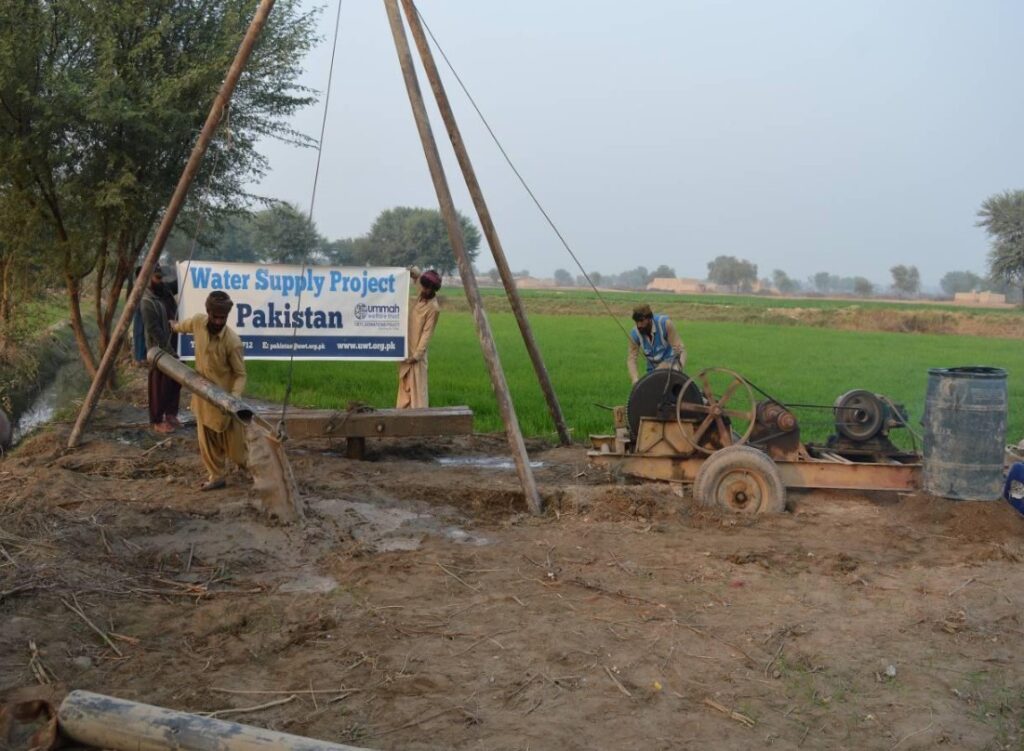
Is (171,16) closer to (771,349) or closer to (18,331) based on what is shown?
(18,331)

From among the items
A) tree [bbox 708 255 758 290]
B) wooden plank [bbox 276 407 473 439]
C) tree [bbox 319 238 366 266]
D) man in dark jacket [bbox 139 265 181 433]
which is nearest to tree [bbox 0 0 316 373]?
man in dark jacket [bbox 139 265 181 433]

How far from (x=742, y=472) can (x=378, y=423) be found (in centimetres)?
372

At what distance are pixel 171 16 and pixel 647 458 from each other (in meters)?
9.34

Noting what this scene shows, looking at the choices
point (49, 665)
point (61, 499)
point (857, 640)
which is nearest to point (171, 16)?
point (61, 499)

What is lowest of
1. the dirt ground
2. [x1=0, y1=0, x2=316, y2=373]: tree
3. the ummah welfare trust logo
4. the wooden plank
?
the dirt ground

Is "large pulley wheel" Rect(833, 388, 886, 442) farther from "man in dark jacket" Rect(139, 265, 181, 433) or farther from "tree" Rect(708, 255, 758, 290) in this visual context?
"tree" Rect(708, 255, 758, 290)

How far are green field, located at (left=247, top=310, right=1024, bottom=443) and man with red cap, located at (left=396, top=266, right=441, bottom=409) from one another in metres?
1.07

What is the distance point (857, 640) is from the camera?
534 centimetres

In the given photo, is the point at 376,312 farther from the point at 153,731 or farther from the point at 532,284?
the point at 532,284

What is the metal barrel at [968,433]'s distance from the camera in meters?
7.36

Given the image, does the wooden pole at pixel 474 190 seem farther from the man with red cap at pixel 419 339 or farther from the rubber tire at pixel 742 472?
the rubber tire at pixel 742 472

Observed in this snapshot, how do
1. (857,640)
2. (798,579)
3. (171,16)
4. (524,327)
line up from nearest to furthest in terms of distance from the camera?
(857,640) < (798,579) < (524,327) < (171,16)

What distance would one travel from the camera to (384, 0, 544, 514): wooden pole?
7941 millimetres

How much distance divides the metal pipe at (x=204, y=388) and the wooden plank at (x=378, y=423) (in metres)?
1.71
